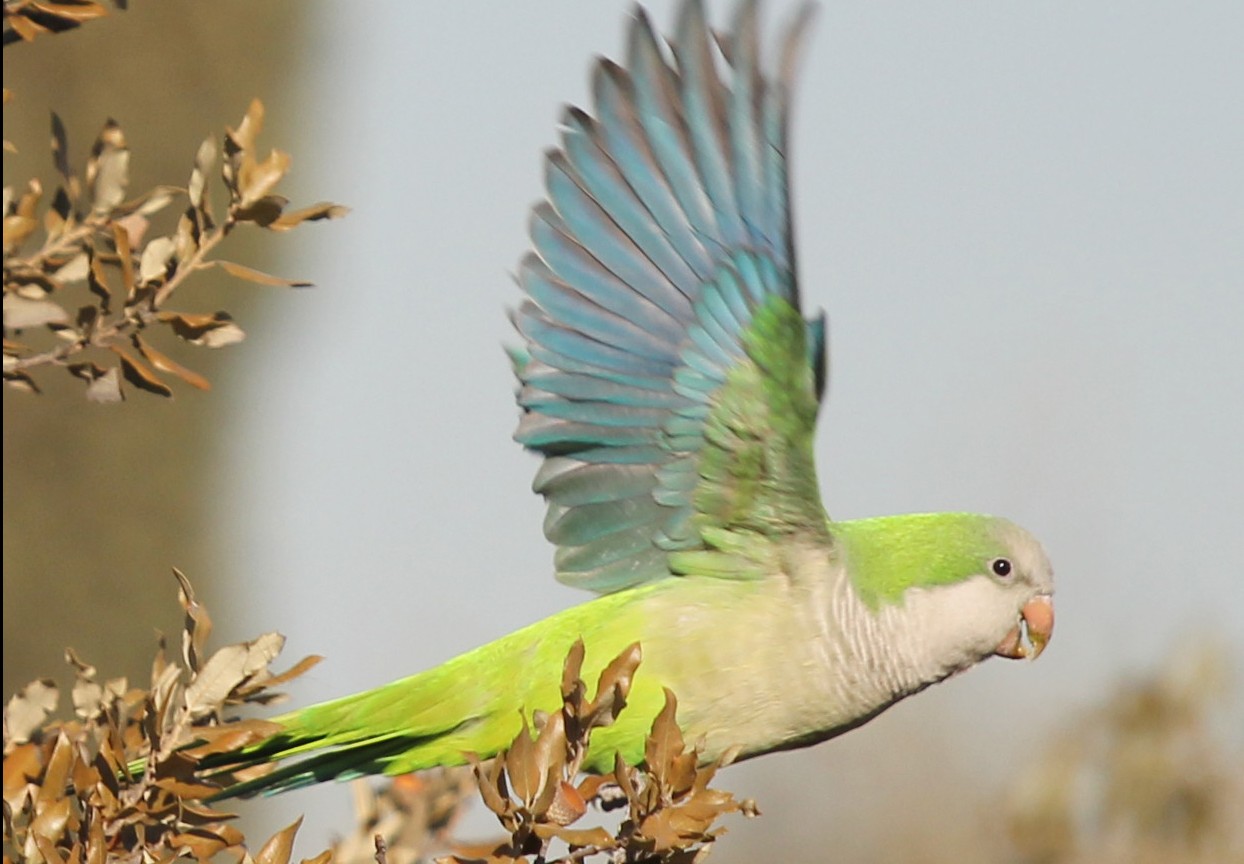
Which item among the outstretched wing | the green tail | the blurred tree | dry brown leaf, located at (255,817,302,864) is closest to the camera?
dry brown leaf, located at (255,817,302,864)

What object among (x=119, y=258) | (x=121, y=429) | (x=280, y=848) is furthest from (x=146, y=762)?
(x=121, y=429)

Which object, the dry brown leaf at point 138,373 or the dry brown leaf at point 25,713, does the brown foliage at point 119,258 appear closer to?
the dry brown leaf at point 138,373

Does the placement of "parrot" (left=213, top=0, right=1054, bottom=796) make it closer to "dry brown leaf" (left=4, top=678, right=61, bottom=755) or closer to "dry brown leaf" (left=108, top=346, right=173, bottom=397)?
"dry brown leaf" (left=4, top=678, right=61, bottom=755)

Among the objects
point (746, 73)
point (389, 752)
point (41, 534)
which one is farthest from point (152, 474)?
point (746, 73)

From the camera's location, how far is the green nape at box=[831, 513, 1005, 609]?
3127 mm

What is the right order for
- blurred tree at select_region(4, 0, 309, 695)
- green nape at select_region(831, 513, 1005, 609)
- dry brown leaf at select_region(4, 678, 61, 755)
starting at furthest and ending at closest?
1. blurred tree at select_region(4, 0, 309, 695)
2. green nape at select_region(831, 513, 1005, 609)
3. dry brown leaf at select_region(4, 678, 61, 755)

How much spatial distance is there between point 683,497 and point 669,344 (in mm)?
301

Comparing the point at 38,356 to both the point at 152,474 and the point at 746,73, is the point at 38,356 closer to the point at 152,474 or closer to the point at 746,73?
the point at 746,73

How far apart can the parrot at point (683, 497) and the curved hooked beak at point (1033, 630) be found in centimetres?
13

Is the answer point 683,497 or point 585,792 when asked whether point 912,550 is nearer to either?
point 683,497

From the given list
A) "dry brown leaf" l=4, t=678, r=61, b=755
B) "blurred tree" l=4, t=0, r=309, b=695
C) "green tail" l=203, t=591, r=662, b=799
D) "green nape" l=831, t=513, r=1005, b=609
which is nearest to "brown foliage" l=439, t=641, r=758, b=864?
"dry brown leaf" l=4, t=678, r=61, b=755

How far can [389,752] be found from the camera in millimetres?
3045

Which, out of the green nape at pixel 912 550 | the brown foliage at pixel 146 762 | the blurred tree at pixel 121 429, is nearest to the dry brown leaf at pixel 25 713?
the brown foliage at pixel 146 762

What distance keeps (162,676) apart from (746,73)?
1421 millimetres
